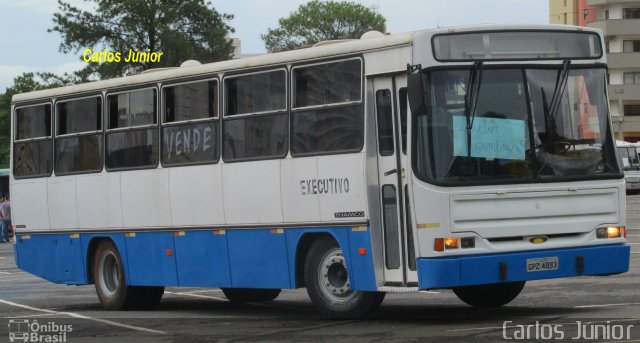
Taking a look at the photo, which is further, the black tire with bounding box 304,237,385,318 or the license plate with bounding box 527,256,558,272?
the black tire with bounding box 304,237,385,318

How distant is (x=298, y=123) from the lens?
16.5 m

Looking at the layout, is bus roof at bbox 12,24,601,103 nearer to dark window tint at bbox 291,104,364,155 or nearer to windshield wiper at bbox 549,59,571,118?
windshield wiper at bbox 549,59,571,118

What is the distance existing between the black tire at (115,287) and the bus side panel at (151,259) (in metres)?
0.34

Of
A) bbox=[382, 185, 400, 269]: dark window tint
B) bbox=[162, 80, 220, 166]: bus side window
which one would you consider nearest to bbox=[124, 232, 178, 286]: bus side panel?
bbox=[162, 80, 220, 166]: bus side window

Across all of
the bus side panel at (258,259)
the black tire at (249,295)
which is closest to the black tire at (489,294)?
the bus side panel at (258,259)

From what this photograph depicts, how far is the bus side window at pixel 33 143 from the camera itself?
854 inches

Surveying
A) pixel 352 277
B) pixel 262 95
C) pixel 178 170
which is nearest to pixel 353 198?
pixel 352 277

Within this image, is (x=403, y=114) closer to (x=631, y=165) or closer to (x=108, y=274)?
(x=108, y=274)

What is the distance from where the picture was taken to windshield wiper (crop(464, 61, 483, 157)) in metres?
14.8

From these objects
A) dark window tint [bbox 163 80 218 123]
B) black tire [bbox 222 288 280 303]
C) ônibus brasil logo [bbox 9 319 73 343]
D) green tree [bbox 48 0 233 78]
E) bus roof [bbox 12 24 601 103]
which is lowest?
ônibus brasil logo [bbox 9 319 73 343]

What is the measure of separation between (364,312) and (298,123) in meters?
2.33

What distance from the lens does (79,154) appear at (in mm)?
20953

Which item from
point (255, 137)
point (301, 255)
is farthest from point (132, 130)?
point (301, 255)

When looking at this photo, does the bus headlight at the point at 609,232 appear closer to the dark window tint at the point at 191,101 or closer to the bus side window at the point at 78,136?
the dark window tint at the point at 191,101
